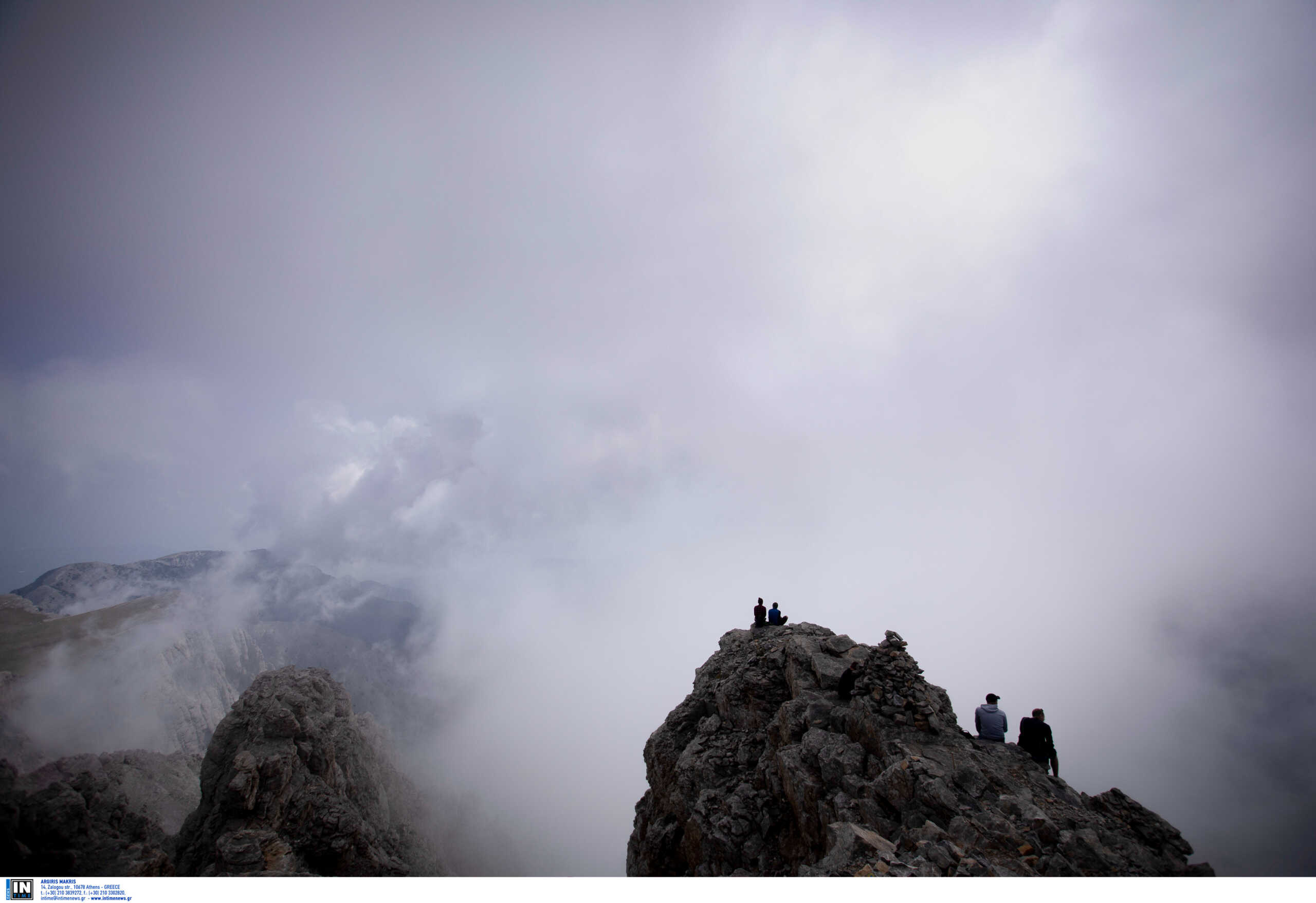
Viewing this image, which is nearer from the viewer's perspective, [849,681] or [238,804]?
[849,681]

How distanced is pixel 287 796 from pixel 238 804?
2.11 metres

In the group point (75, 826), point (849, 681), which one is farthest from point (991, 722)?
point (75, 826)

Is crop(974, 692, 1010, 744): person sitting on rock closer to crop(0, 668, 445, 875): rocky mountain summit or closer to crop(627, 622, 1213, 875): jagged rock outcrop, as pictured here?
crop(627, 622, 1213, 875): jagged rock outcrop

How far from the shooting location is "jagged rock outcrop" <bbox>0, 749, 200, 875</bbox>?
1477 centimetres

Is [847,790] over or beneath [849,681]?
beneath

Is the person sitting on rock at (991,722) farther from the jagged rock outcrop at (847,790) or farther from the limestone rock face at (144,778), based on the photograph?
the limestone rock face at (144,778)

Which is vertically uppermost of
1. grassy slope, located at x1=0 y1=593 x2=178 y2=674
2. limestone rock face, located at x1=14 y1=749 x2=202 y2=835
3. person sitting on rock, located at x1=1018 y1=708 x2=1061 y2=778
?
person sitting on rock, located at x1=1018 y1=708 x2=1061 y2=778

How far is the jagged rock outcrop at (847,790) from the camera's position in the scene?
898 cm

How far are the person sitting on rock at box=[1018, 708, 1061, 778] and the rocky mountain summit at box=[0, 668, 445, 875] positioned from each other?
1037 inches

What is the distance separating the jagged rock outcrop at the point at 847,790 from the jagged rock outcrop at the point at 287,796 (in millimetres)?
14817

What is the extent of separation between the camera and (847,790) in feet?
40.8

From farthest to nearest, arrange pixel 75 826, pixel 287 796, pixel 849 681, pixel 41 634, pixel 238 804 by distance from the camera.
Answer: pixel 41 634
pixel 287 796
pixel 238 804
pixel 75 826
pixel 849 681

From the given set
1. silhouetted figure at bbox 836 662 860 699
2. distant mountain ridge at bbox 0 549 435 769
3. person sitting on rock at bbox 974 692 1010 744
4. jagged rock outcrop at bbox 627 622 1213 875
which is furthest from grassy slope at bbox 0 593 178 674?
person sitting on rock at bbox 974 692 1010 744

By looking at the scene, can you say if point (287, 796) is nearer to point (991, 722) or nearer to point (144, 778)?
point (144, 778)
